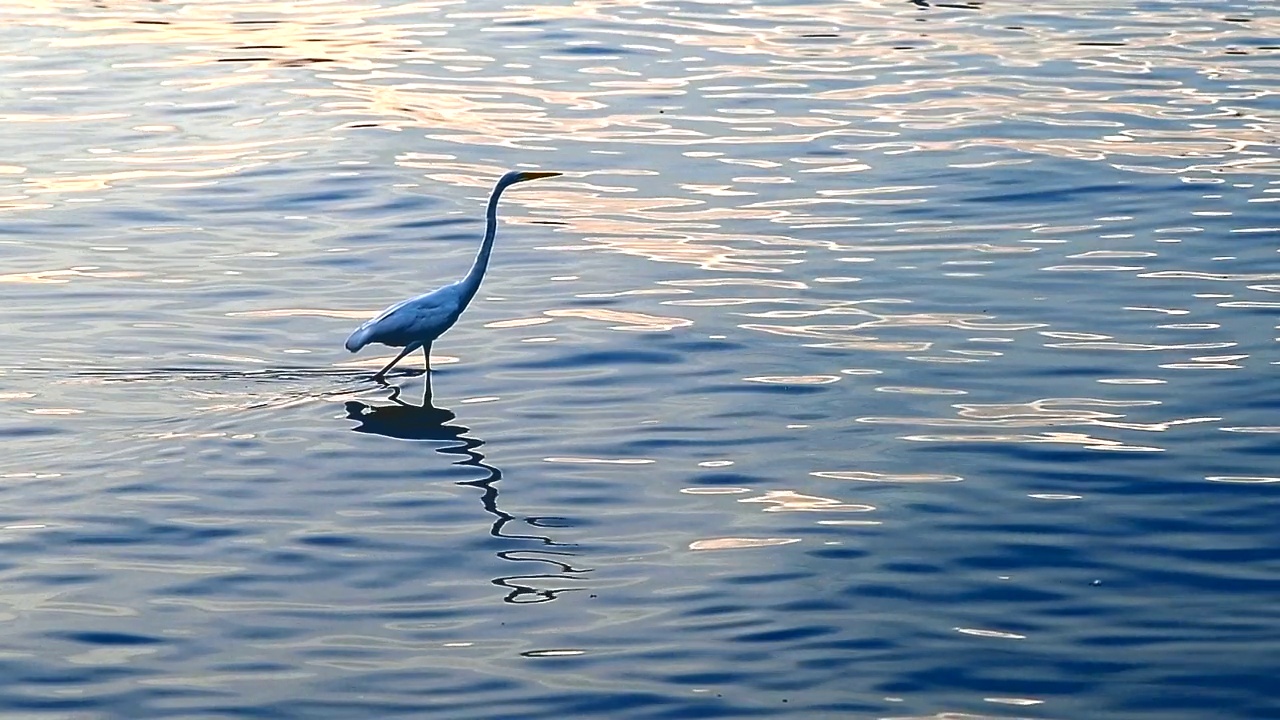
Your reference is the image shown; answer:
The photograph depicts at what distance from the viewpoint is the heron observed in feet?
38.2

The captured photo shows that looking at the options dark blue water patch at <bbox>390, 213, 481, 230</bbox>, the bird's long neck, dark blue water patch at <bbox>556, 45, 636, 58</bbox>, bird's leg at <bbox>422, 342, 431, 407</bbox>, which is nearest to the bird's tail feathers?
bird's leg at <bbox>422, 342, 431, 407</bbox>

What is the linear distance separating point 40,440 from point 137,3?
56.1 ft

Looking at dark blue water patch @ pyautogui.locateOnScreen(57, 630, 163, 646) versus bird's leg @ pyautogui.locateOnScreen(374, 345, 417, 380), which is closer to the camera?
dark blue water patch @ pyautogui.locateOnScreen(57, 630, 163, 646)

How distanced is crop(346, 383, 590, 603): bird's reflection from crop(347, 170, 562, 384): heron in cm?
34

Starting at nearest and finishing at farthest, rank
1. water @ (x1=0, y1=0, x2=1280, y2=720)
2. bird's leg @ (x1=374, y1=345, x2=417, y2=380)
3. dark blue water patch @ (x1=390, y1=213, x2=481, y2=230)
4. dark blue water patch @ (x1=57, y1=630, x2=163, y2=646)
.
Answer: water @ (x1=0, y1=0, x2=1280, y2=720) < dark blue water patch @ (x1=57, y1=630, x2=163, y2=646) < bird's leg @ (x1=374, y1=345, x2=417, y2=380) < dark blue water patch @ (x1=390, y1=213, x2=481, y2=230)

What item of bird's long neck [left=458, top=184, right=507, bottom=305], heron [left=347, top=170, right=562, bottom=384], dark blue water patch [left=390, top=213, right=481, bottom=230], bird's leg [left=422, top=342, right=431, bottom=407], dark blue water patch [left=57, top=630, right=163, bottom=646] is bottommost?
dark blue water patch [left=57, top=630, right=163, bottom=646]

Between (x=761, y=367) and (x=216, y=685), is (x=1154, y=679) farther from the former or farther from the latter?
(x=761, y=367)

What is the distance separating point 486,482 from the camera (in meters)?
10.2

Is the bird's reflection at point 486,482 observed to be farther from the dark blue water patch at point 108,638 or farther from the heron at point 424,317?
the dark blue water patch at point 108,638

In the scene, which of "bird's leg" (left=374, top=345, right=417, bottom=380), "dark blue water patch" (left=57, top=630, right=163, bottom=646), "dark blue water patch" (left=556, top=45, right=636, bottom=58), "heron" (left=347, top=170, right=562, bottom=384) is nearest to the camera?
"dark blue water patch" (left=57, top=630, right=163, bottom=646)

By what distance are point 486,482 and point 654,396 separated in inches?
65.8

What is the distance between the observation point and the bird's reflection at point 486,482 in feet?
29.0

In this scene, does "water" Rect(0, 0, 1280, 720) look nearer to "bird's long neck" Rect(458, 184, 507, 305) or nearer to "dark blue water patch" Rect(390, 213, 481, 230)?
"dark blue water patch" Rect(390, 213, 481, 230)

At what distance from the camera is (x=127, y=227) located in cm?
1573
